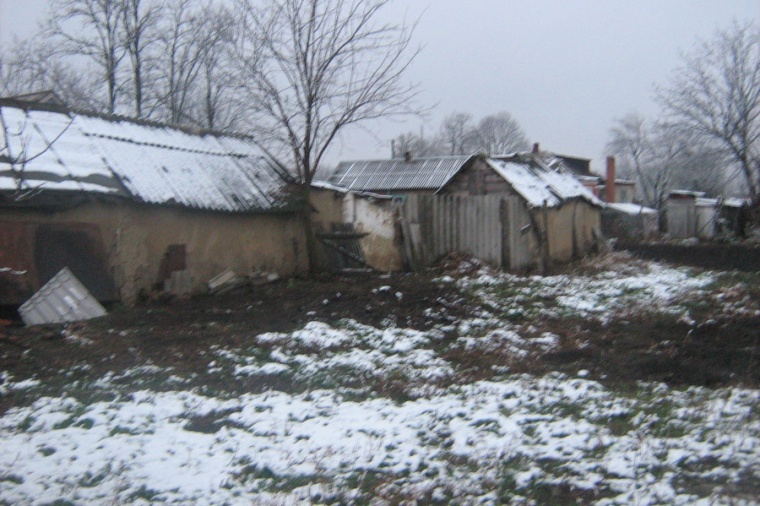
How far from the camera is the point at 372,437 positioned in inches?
221

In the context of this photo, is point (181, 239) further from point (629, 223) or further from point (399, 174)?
point (629, 223)

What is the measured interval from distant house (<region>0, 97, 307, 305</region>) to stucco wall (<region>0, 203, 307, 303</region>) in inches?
0.8

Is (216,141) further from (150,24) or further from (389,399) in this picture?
(150,24)

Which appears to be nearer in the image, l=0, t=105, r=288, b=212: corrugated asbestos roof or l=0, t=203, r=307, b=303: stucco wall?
l=0, t=105, r=288, b=212: corrugated asbestos roof

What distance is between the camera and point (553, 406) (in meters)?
6.03

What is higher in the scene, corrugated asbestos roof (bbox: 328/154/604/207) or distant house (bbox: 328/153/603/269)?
corrugated asbestos roof (bbox: 328/154/604/207)

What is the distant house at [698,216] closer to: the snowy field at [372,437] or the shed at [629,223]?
the shed at [629,223]

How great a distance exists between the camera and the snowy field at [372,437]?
4.57m

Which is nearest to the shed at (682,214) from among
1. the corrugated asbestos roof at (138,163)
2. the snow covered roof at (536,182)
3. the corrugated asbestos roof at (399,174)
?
the corrugated asbestos roof at (399,174)

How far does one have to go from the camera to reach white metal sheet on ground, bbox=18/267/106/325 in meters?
9.20

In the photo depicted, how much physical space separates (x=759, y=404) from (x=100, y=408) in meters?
5.75

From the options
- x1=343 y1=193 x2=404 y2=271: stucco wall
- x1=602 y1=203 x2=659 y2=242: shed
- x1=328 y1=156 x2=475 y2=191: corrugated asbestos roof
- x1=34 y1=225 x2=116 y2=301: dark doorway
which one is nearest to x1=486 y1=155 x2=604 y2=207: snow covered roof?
x1=343 y1=193 x2=404 y2=271: stucco wall

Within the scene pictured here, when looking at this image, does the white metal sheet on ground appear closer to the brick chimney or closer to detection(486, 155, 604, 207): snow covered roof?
detection(486, 155, 604, 207): snow covered roof

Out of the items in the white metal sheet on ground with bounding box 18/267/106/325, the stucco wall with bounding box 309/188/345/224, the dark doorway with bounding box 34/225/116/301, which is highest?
the stucco wall with bounding box 309/188/345/224
